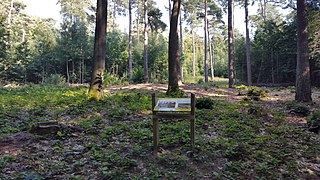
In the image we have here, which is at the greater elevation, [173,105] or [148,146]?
[173,105]

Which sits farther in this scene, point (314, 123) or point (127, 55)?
point (127, 55)

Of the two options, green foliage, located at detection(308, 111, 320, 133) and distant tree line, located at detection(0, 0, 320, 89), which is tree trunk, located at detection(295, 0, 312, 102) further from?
distant tree line, located at detection(0, 0, 320, 89)

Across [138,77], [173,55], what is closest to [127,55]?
[138,77]

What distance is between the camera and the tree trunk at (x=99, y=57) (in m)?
8.53

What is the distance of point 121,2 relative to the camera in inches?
1391

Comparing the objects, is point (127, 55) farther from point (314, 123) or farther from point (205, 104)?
point (314, 123)

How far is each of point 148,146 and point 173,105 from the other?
0.95 m

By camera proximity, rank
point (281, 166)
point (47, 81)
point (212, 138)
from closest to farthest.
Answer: point (281, 166) → point (212, 138) → point (47, 81)

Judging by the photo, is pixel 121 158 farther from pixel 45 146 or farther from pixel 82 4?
pixel 82 4

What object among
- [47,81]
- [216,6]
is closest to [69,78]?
[47,81]

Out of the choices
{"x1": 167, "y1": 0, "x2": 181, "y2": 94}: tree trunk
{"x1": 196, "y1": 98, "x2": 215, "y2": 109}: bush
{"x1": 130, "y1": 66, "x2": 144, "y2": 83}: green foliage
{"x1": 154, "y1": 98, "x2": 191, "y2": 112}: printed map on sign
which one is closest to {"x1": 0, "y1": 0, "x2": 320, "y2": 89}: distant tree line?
{"x1": 130, "y1": 66, "x2": 144, "y2": 83}: green foliage

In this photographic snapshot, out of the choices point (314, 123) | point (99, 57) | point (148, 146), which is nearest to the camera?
point (148, 146)

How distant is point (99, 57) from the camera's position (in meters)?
8.64

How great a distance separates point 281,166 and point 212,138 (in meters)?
1.55
